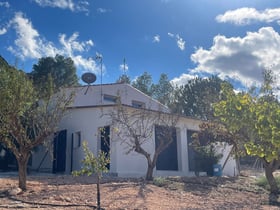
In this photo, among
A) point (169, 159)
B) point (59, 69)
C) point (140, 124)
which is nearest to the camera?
point (140, 124)

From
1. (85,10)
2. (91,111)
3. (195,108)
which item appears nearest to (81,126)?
(91,111)

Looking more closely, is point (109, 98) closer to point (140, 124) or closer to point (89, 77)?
point (89, 77)

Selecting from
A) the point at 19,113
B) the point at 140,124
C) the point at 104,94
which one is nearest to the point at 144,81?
the point at 104,94

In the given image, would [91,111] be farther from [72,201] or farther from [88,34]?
[72,201]

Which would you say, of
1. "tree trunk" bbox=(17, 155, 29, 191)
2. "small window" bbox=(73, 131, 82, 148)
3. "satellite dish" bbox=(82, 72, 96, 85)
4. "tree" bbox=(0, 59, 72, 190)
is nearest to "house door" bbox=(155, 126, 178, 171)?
"small window" bbox=(73, 131, 82, 148)

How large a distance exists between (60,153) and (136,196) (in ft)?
31.2

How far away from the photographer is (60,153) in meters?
18.1

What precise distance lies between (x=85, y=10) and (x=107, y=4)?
1.03m

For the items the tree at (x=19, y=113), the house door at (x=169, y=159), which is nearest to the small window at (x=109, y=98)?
the house door at (x=169, y=159)

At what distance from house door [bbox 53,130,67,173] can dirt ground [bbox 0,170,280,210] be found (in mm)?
5507

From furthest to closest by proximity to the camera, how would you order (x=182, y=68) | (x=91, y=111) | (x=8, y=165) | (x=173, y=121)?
(x=182, y=68)
(x=8, y=165)
(x=91, y=111)
(x=173, y=121)

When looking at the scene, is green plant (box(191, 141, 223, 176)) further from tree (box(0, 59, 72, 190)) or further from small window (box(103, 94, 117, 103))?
tree (box(0, 59, 72, 190))

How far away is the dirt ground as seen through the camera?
8461 mm

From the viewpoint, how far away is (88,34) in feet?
47.2
